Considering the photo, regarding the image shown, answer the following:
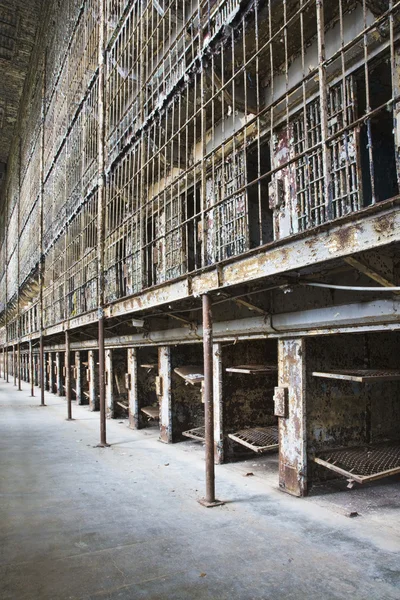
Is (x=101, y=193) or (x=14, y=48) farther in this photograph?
(x=14, y=48)

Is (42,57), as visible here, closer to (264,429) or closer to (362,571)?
(264,429)

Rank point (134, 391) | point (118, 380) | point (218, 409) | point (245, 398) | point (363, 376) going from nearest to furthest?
point (363, 376), point (218, 409), point (245, 398), point (134, 391), point (118, 380)

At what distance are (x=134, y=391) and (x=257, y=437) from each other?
4637 mm

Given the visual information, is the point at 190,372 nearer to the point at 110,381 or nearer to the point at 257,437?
the point at 257,437

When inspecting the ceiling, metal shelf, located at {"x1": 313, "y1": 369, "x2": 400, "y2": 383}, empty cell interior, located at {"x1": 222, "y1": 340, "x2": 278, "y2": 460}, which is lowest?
empty cell interior, located at {"x1": 222, "y1": 340, "x2": 278, "y2": 460}

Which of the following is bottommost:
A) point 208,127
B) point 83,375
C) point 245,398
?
point 83,375

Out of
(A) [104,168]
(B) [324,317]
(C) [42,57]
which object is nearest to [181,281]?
(B) [324,317]

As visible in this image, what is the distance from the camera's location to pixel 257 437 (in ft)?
23.6

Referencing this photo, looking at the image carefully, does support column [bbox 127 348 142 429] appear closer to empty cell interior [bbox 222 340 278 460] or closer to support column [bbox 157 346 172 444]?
support column [bbox 157 346 172 444]

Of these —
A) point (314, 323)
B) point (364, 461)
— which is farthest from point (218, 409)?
point (314, 323)

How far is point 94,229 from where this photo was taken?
1240 centimetres

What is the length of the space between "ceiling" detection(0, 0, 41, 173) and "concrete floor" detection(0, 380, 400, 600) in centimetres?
2453

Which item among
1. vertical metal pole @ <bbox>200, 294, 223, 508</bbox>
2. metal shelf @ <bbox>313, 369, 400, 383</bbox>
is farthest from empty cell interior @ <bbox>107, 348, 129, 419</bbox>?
metal shelf @ <bbox>313, 369, 400, 383</bbox>

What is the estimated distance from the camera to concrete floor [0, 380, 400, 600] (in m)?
3.58
